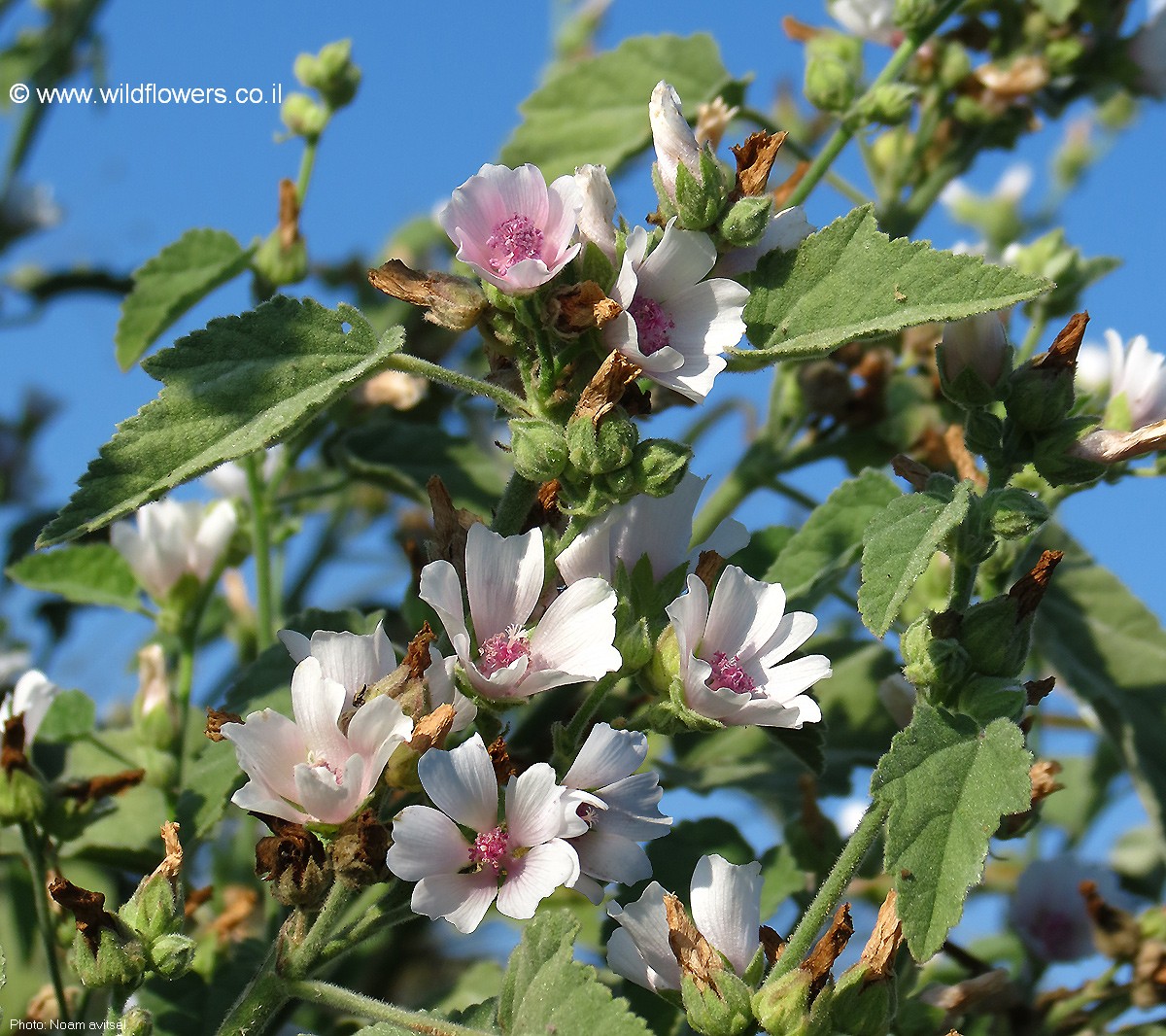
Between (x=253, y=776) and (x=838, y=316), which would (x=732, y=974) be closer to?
(x=253, y=776)

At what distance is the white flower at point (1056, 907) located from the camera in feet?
5.22

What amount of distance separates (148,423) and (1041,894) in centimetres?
125

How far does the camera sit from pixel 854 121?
1.51 meters

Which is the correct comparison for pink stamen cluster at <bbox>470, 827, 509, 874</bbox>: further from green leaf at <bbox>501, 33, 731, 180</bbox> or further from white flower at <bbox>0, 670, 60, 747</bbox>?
green leaf at <bbox>501, 33, 731, 180</bbox>

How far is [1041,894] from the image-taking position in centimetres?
168

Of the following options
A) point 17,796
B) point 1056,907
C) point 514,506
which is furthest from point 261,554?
point 1056,907

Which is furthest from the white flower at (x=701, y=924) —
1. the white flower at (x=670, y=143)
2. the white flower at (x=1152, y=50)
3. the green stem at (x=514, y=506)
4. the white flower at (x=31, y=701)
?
the white flower at (x=1152, y=50)

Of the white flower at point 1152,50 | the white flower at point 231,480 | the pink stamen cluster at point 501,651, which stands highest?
the white flower at point 1152,50

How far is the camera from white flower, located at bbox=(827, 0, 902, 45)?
170 centimetres

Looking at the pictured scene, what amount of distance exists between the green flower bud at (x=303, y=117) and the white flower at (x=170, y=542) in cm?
46

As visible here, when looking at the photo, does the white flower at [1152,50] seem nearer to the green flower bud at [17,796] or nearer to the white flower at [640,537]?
the white flower at [640,537]

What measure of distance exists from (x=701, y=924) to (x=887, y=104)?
3.00 feet

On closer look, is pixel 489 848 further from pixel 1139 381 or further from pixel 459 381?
pixel 1139 381

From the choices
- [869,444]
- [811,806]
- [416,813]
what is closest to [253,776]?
[416,813]
